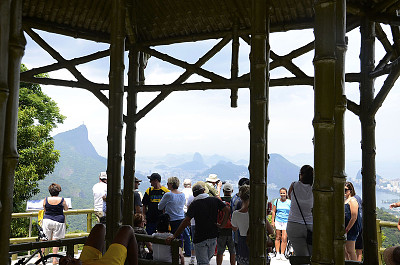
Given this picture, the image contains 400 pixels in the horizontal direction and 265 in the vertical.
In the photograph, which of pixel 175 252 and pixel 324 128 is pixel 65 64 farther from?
pixel 324 128

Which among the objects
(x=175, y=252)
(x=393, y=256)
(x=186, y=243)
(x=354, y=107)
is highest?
Answer: (x=354, y=107)

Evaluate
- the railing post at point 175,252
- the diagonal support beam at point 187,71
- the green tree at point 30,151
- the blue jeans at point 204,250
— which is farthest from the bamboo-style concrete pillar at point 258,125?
the green tree at point 30,151

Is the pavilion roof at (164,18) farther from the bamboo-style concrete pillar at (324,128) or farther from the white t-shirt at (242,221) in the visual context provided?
the bamboo-style concrete pillar at (324,128)

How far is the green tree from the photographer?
1837 centimetres

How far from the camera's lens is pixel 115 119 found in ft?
14.7

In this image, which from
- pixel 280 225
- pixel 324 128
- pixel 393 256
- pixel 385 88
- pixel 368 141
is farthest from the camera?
pixel 280 225

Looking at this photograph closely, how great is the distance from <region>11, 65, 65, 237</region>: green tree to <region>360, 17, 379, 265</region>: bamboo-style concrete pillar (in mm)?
15683

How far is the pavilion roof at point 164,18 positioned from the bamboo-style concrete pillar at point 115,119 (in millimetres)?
1397

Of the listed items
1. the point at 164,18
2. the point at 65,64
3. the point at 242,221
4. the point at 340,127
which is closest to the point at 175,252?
the point at 242,221

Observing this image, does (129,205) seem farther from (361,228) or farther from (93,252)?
(361,228)

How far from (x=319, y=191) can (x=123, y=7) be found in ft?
11.4

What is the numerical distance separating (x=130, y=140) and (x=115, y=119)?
7.15 feet

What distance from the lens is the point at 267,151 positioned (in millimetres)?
4180

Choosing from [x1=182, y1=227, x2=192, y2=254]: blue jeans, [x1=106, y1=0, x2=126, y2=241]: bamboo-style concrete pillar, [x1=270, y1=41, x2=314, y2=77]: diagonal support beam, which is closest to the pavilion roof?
[x1=270, y1=41, x2=314, y2=77]: diagonal support beam
